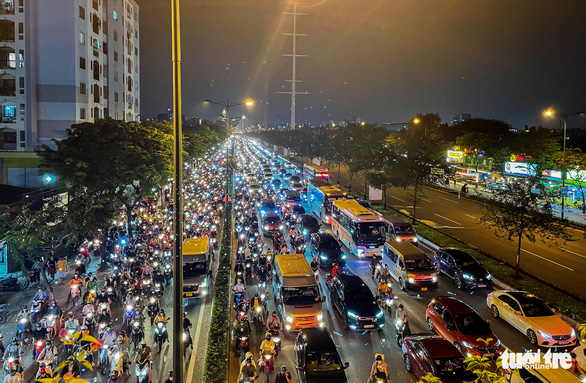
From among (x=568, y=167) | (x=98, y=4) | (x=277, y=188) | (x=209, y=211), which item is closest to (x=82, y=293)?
(x=209, y=211)

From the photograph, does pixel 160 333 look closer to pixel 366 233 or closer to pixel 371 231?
Result: pixel 366 233

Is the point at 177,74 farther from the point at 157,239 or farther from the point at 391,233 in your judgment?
the point at 391,233

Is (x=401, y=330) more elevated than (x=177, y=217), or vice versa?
(x=177, y=217)

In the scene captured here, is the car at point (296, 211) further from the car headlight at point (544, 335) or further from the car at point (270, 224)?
the car headlight at point (544, 335)

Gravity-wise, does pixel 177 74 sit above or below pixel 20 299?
above

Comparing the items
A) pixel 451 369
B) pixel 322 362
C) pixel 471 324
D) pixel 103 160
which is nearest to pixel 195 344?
pixel 322 362

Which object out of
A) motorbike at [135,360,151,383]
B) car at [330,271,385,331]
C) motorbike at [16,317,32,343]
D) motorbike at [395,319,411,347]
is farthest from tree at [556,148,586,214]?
motorbike at [16,317,32,343]

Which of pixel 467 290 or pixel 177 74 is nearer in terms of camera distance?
pixel 177 74
